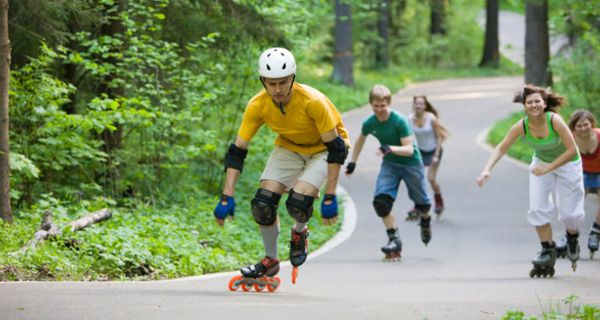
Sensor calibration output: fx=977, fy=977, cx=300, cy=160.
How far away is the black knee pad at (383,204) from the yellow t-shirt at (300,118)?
11.9 ft

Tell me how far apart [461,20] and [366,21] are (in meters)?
10.2

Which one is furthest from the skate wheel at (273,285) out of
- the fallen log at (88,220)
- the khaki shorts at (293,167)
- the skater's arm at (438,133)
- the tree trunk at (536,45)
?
the tree trunk at (536,45)

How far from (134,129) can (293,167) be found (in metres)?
6.03

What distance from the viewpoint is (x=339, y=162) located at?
813 centimetres

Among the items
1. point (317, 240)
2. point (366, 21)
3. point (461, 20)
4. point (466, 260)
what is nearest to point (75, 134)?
point (317, 240)

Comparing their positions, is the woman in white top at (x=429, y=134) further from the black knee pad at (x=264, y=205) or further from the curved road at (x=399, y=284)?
the black knee pad at (x=264, y=205)

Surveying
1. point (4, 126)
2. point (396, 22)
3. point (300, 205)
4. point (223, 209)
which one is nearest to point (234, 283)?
point (223, 209)

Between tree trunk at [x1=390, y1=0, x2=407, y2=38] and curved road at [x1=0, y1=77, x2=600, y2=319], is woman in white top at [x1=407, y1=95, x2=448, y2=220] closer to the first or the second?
curved road at [x1=0, y1=77, x2=600, y2=319]

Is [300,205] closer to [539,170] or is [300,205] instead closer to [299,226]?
[299,226]

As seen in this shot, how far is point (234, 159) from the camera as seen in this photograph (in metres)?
8.27

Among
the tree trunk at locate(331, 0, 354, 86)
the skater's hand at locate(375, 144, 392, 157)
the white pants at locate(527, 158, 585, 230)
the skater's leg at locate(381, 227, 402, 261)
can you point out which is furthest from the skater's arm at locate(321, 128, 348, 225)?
the tree trunk at locate(331, 0, 354, 86)

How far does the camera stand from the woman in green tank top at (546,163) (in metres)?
9.58

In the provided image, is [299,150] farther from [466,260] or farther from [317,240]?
[317,240]

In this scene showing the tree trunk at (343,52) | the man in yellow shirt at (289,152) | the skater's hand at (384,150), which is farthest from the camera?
the tree trunk at (343,52)
